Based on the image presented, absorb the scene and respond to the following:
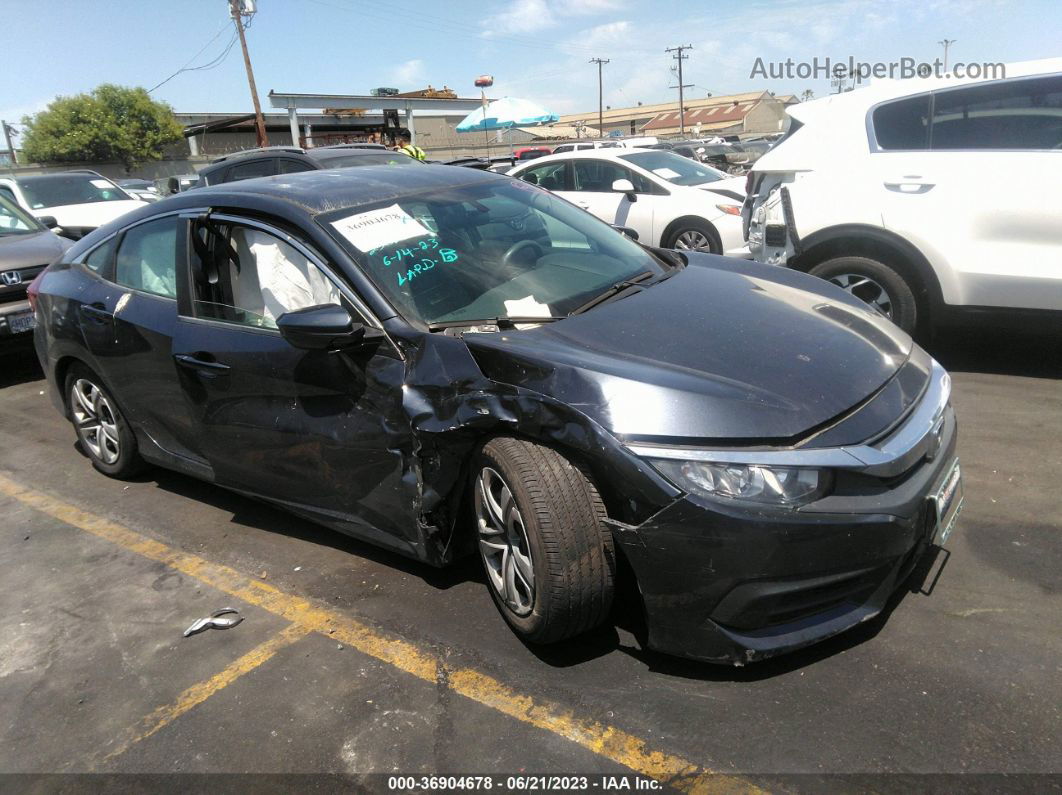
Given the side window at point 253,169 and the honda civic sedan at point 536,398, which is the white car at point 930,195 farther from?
the side window at point 253,169

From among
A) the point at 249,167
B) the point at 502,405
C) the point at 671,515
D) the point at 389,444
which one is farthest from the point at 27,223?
the point at 671,515

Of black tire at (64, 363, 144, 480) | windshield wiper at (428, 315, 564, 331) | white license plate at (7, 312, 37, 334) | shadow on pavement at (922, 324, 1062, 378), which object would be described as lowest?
shadow on pavement at (922, 324, 1062, 378)

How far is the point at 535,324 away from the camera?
2.98 m

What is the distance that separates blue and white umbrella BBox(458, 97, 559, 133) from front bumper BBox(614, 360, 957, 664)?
17796 mm

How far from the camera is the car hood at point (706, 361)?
94.3 inches

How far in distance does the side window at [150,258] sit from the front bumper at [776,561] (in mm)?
2724

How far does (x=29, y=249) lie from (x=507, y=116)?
13.9 metres

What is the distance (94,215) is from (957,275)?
34.6 feet

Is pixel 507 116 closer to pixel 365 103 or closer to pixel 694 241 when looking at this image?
pixel 694 241

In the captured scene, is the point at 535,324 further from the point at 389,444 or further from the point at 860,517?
the point at 860,517

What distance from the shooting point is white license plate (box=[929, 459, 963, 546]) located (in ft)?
8.30

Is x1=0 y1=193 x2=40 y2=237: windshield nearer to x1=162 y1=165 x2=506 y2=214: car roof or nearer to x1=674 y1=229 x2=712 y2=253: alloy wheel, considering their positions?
x1=162 y1=165 x2=506 y2=214: car roof

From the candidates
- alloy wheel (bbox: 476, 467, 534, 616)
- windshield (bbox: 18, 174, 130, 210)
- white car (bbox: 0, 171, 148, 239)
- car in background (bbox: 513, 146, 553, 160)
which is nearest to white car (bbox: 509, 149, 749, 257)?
white car (bbox: 0, 171, 148, 239)

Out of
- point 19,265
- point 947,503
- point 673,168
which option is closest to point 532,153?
point 673,168
